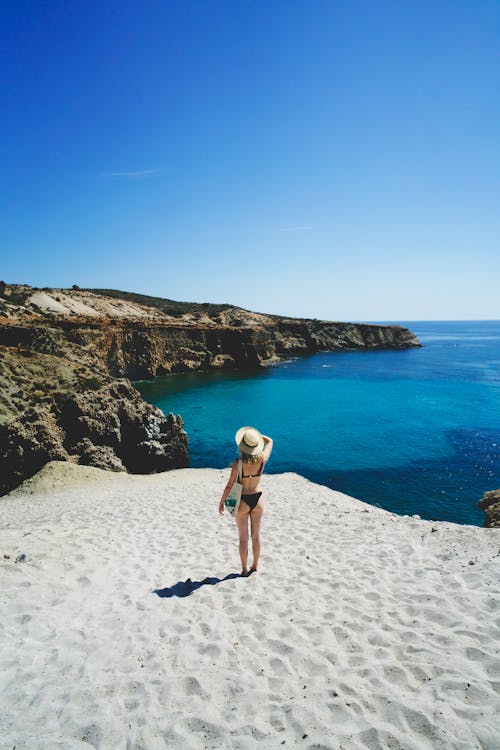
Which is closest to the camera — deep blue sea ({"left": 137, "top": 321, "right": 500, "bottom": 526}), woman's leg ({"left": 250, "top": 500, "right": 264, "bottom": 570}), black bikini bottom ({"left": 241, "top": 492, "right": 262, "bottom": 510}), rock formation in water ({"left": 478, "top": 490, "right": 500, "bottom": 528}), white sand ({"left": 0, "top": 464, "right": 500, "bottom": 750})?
white sand ({"left": 0, "top": 464, "right": 500, "bottom": 750})

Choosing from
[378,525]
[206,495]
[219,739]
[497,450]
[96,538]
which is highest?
[219,739]

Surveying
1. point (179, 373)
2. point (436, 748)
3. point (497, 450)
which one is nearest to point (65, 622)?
point (436, 748)

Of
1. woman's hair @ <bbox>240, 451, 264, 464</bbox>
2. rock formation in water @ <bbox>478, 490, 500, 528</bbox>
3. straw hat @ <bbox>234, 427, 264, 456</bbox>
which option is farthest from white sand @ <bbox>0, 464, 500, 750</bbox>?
rock formation in water @ <bbox>478, 490, 500, 528</bbox>

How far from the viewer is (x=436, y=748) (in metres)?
3.00

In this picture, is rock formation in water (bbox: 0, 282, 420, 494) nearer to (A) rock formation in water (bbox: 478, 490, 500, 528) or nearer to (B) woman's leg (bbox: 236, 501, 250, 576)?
(B) woman's leg (bbox: 236, 501, 250, 576)

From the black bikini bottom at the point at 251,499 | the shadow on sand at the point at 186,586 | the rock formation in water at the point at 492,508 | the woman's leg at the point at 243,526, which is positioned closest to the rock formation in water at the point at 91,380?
the shadow on sand at the point at 186,586

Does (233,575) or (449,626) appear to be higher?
(449,626)

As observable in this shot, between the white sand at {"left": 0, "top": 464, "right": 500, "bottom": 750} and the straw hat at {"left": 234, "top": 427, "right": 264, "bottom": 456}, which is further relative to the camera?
the straw hat at {"left": 234, "top": 427, "right": 264, "bottom": 456}

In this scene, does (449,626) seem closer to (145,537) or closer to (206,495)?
(145,537)

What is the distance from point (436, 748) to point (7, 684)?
399 centimetres

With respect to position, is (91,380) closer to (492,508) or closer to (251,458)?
(251,458)

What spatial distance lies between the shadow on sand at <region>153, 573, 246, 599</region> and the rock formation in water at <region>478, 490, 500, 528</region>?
7749mm

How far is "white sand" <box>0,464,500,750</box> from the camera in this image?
10.8ft

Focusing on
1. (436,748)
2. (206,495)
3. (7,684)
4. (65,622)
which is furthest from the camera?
(206,495)
